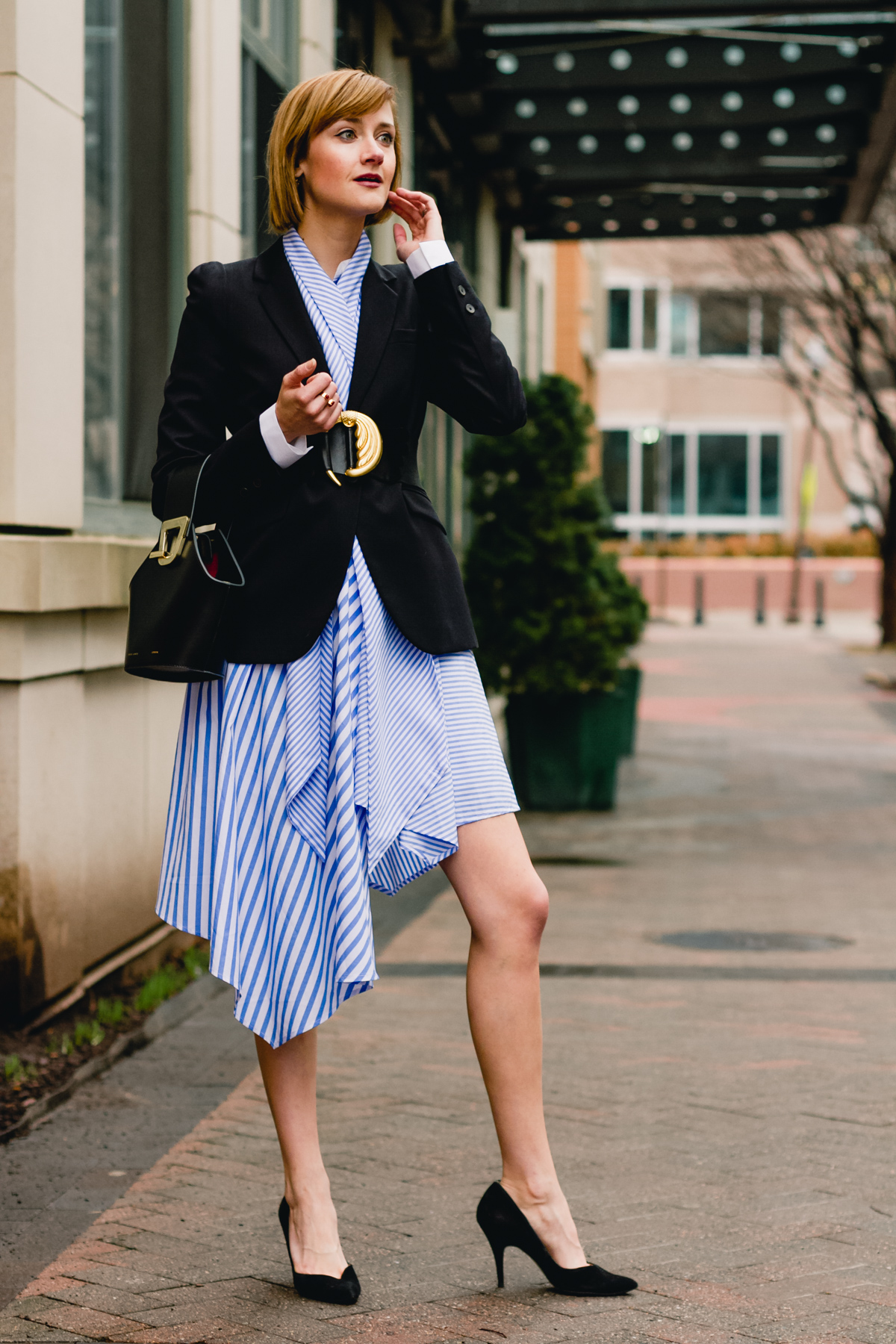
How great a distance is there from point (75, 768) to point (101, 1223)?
180 centimetres

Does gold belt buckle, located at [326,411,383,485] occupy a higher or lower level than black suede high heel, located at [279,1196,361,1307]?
higher

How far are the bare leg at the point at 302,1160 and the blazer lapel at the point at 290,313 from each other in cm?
117

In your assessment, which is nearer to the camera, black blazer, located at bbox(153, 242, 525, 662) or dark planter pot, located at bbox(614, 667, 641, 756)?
black blazer, located at bbox(153, 242, 525, 662)

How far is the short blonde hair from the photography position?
2.97 meters

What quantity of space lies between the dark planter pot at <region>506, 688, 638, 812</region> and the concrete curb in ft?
15.2

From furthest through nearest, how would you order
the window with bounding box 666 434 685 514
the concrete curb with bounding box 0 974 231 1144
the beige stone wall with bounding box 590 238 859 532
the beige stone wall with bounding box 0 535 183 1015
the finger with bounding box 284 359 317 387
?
1. the window with bounding box 666 434 685 514
2. the beige stone wall with bounding box 590 238 859 532
3. the beige stone wall with bounding box 0 535 183 1015
4. the concrete curb with bounding box 0 974 231 1144
5. the finger with bounding box 284 359 317 387

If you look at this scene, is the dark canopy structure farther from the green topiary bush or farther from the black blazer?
the black blazer

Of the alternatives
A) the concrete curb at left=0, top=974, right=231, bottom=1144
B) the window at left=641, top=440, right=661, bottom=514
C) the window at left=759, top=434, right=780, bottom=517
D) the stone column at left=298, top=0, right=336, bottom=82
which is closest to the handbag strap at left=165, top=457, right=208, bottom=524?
the concrete curb at left=0, top=974, right=231, bottom=1144

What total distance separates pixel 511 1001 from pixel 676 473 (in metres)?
45.9

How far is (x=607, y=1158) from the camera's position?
3.99 m

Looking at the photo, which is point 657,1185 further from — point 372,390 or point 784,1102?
point 372,390

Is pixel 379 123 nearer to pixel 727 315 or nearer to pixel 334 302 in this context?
pixel 334 302

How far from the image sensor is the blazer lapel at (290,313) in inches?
118

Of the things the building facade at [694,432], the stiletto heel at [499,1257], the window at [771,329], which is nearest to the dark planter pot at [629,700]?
the stiletto heel at [499,1257]
